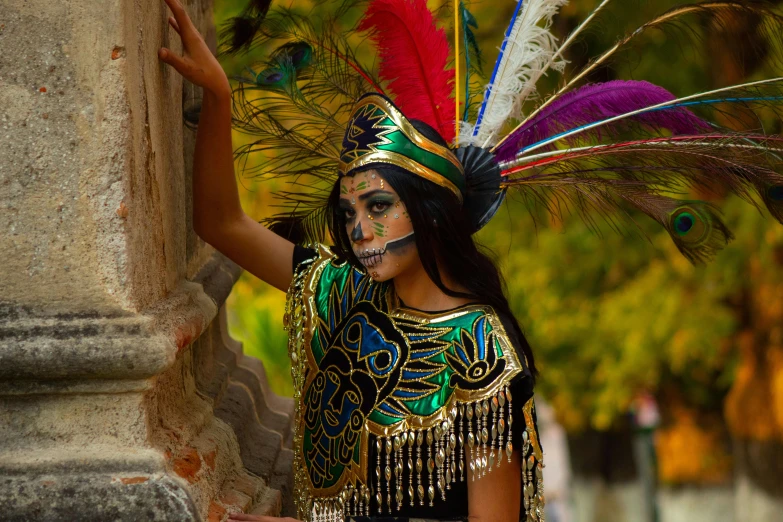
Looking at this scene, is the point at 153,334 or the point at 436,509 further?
the point at 436,509

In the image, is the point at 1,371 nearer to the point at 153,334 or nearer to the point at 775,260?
the point at 153,334

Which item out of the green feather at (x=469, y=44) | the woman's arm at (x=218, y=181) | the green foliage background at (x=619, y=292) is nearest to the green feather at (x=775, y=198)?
the green feather at (x=469, y=44)

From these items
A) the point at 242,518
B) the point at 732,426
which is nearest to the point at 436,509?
the point at 242,518

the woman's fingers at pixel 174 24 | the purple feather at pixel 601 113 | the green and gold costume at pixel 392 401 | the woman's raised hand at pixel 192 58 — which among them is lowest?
the green and gold costume at pixel 392 401

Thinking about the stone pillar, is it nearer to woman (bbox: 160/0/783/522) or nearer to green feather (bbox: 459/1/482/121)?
woman (bbox: 160/0/783/522)

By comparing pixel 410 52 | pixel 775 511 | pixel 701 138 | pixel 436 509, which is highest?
pixel 410 52

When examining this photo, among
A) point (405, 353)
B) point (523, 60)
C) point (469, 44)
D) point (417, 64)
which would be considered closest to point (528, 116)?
point (523, 60)

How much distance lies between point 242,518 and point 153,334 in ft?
1.75

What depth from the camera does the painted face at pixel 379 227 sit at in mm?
2584

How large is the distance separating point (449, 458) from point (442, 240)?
1.74 feet

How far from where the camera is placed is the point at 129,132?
7.03 feet

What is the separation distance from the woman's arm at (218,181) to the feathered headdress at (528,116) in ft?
0.55

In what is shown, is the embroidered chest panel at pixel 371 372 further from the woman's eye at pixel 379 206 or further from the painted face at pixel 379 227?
the woman's eye at pixel 379 206

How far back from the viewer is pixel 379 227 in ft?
8.48
